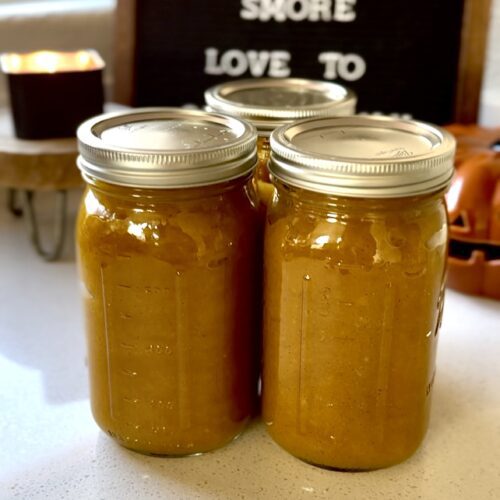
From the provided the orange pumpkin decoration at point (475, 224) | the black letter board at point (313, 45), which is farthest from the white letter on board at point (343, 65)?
the orange pumpkin decoration at point (475, 224)

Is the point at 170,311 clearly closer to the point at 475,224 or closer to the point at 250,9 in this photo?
the point at 475,224

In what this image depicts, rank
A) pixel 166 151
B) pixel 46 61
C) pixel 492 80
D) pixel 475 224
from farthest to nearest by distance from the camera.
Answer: pixel 492 80 → pixel 46 61 → pixel 475 224 → pixel 166 151

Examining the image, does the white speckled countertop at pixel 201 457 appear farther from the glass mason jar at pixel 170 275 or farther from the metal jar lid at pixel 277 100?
the metal jar lid at pixel 277 100

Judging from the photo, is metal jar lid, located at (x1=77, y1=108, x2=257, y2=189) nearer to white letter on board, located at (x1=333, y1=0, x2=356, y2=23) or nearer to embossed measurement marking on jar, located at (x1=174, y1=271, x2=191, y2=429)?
embossed measurement marking on jar, located at (x1=174, y1=271, x2=191, y2=429)

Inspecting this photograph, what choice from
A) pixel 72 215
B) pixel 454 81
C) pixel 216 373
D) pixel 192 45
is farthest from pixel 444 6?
pixel 216 373

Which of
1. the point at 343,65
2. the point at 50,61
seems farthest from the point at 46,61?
the point at 343,65

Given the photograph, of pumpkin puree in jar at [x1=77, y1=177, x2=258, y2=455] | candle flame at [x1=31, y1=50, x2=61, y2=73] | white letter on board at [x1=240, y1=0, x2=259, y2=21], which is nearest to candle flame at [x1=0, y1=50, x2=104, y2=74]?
candle flame at [x1=31, y1=50, x2=61, y2=73]

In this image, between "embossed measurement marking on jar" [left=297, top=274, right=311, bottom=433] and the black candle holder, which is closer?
"embossed measurement marking on jar" [left=297, top=274, right=311, bottom=433]
